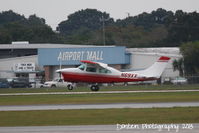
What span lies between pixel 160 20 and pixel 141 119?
487ft

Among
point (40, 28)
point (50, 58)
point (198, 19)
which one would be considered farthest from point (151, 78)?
point (40, 28)

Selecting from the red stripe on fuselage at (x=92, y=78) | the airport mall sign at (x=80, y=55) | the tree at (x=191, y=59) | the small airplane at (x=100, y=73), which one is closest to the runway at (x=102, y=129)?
the small airplane at (x=100, y=73)

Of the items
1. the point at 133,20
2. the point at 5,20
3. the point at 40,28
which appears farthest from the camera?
the point at 5,20

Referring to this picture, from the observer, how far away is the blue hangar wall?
256 feet

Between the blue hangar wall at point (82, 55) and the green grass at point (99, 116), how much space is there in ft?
166

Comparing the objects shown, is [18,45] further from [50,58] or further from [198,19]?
[198,19]

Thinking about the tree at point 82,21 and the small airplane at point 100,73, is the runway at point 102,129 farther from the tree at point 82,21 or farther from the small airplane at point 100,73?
the tree at point 82,21

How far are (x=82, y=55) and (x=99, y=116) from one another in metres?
54.6

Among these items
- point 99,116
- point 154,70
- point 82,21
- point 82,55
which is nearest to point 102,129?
point 99,116

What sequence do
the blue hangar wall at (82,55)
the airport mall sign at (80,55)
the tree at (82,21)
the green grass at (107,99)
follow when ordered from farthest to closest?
the tree at (82,21) → the airport mall sign at (80,55) → the blue hangar wall at (82,55) → the green grass at (107,99)

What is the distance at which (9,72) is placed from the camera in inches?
3241

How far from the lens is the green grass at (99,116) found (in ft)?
74.9

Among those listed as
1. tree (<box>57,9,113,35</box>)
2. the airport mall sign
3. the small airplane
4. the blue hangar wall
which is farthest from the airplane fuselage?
tree (<box>57,9,113,35</box>)

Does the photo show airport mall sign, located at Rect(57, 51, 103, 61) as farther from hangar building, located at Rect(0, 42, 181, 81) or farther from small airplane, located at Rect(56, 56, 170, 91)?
small airplane, located at Rect(56, 56, 170, 91)
